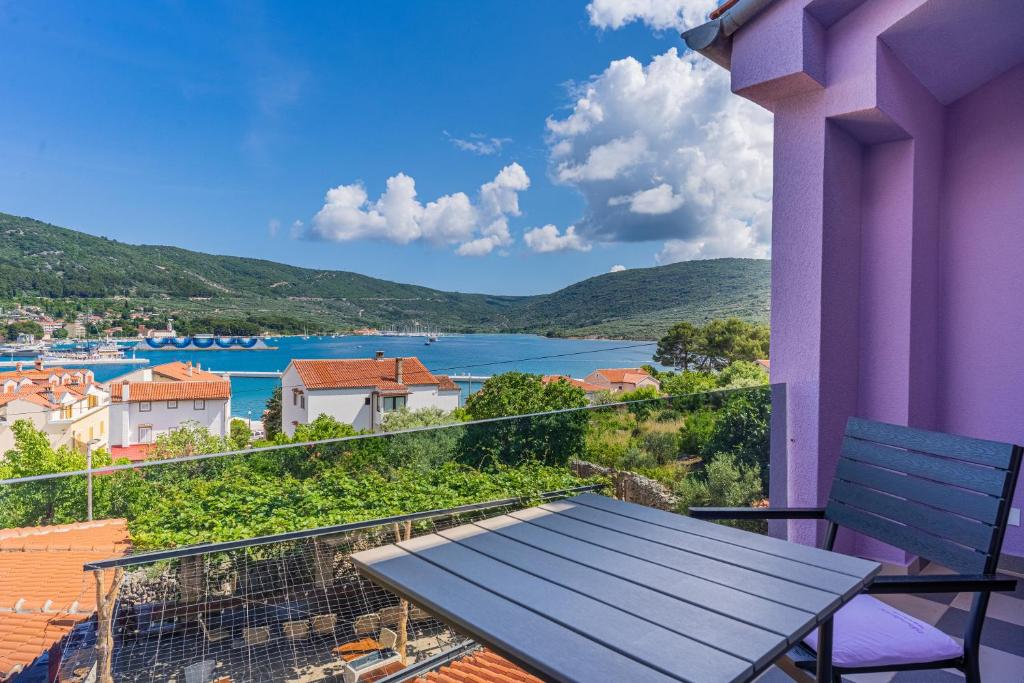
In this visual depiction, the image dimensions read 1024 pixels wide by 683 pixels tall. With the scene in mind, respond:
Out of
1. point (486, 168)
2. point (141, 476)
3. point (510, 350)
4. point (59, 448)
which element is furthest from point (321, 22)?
point (141, 476)

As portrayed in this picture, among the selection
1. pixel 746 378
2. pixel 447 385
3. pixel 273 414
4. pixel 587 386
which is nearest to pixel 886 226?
pixel 746 378

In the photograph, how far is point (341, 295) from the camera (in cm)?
3697

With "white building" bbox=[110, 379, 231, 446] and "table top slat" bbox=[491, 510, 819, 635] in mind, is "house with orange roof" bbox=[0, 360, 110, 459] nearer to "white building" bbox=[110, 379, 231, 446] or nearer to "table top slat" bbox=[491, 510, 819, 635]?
"white building" bbox=[110, 379, 231, 446]

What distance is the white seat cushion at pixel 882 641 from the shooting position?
141 centimetres

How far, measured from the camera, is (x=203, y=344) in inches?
1364

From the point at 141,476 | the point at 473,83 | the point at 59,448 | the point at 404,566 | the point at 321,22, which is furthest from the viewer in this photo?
the point at 473,83

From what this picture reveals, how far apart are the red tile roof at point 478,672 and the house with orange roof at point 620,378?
21.0 metres

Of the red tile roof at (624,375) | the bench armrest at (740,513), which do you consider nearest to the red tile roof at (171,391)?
the red tile roof at (624,375)

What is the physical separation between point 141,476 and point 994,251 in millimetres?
4284

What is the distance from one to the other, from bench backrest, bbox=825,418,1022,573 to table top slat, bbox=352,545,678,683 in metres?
1.15

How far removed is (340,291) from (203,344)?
8.33 m

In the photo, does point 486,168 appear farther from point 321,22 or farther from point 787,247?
point 787,247

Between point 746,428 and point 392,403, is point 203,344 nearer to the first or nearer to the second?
point 392,403

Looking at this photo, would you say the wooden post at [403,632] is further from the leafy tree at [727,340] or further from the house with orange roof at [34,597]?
the leafy tree at [727,340]
